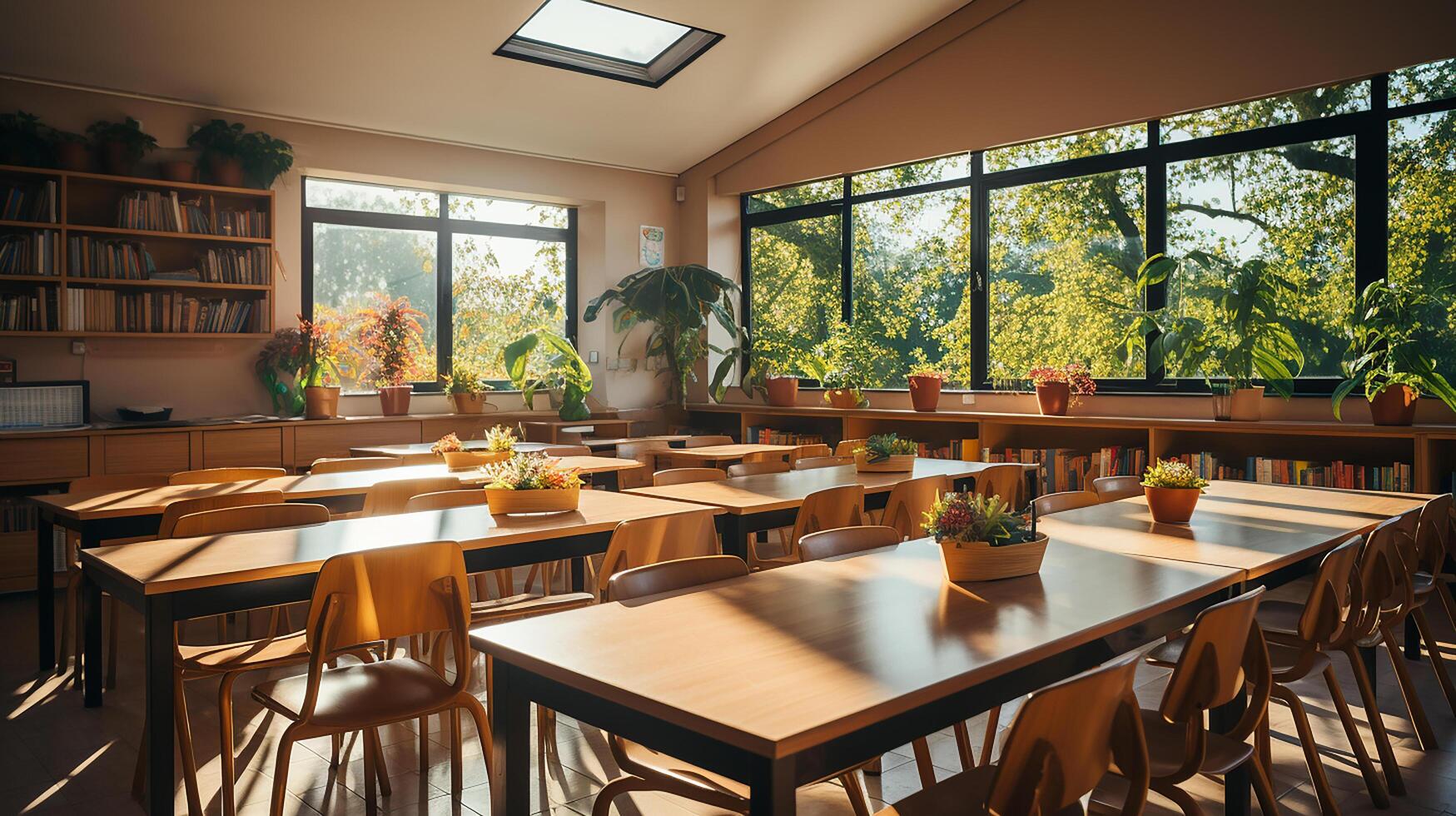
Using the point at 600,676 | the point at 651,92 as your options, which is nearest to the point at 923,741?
the point at 600,676

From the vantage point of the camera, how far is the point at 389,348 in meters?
7.81

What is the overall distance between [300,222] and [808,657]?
22.7ft

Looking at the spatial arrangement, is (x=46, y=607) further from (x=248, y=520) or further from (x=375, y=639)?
(x=375, y=639)

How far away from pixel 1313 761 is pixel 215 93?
7.29 metres

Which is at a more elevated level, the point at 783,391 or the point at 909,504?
the point at 783,391

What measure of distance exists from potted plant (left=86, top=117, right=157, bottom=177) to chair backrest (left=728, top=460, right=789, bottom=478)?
4.51m

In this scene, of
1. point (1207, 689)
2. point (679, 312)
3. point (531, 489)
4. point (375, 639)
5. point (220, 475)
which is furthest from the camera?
point (679, 312)

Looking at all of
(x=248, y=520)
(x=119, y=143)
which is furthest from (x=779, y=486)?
(x=119, y=143)

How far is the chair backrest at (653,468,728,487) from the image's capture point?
504 cm

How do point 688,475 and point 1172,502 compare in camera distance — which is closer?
point 1172,502

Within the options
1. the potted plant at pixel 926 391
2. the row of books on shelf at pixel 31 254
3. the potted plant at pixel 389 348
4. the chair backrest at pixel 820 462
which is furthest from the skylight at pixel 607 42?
the chair backrest at pixel 820 462

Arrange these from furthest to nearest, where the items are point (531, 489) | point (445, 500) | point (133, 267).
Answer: point (133, 267) < point (445, 500) < point (531, 489)

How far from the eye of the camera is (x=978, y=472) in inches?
205

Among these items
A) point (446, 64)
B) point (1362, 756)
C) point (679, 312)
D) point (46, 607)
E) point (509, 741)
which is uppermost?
point (446, 64)
